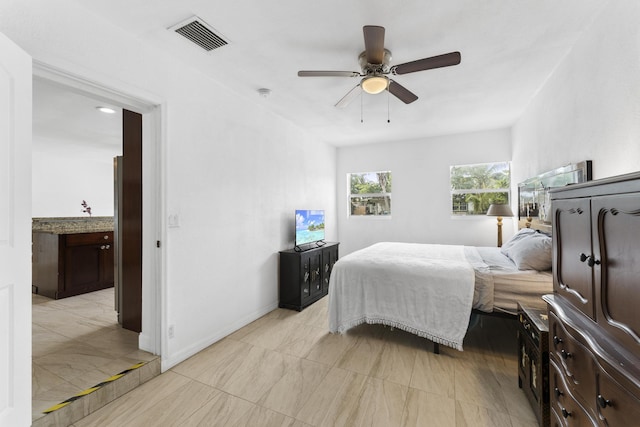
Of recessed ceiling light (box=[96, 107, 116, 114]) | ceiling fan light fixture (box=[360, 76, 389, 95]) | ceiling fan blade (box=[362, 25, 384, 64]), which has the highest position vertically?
recessed ceiling light (box=[96, 107, 116, 114])

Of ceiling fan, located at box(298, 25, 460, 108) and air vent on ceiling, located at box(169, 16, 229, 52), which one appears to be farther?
air vent on ceiling, located at box(169, 16, 229, 52)

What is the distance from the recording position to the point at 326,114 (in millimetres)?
3863

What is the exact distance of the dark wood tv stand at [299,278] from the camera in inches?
145

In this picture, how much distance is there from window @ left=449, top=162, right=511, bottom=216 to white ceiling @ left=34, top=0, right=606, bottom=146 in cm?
146

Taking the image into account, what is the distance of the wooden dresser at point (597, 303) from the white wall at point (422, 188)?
3751mm

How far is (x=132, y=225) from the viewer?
2.81m

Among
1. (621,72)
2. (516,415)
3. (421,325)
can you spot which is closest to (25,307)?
(421,325)

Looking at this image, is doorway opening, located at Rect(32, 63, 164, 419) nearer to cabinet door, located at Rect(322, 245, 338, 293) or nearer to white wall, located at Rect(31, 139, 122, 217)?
cabinet door, located at Rect(322, 245, 338, 293)

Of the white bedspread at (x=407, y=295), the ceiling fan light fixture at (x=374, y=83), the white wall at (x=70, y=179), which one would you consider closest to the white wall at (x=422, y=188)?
the white bedspread at (x=407, y=295)

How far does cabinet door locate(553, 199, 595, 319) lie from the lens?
1.04 metres

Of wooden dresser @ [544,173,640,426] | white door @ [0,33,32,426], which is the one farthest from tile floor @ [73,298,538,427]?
wooden dresser @ [544,173,640,426]

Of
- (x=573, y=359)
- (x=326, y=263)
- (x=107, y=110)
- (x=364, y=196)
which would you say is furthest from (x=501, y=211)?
(x=107, y=110)

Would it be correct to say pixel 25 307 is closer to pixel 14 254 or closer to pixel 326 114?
pixel 14 254

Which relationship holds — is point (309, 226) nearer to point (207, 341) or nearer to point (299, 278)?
point (299, 278)
